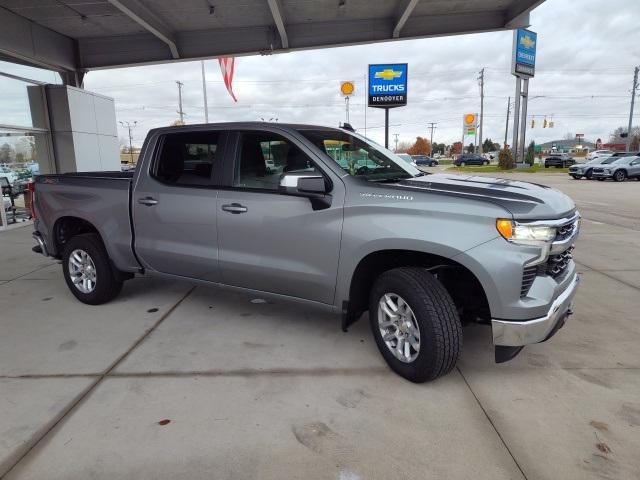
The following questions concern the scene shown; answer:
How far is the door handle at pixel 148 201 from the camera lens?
4.36 m

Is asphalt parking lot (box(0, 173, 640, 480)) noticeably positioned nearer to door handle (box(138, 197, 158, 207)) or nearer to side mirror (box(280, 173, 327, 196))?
door handle (box(138, 197, 158, 207))

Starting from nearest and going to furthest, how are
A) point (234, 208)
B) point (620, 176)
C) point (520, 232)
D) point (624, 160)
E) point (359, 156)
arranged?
point (520, 232)
point (234, 208)
point (359, 156)
point (620, 176)
point (624, 160)

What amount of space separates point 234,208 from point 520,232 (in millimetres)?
2258

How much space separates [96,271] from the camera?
4758 mm

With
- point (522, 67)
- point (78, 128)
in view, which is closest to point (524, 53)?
point (522, 67)

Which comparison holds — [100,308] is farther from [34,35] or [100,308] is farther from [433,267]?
[34,35]

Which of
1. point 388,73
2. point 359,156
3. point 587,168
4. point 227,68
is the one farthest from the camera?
point 587,168

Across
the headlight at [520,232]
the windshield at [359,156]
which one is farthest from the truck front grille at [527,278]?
the windshield at [359,156]

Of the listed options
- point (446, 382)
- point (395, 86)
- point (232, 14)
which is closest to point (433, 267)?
point (446, 382)

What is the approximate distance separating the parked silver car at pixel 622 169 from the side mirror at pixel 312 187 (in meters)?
27.1

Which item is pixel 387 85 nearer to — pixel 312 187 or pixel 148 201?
pixel 148 201

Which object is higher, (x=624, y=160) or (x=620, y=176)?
(x=624, y=160)

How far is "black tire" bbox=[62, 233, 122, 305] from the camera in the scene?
15.5 feet

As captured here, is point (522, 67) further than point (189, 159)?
Yes
